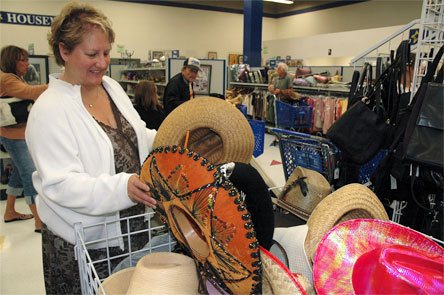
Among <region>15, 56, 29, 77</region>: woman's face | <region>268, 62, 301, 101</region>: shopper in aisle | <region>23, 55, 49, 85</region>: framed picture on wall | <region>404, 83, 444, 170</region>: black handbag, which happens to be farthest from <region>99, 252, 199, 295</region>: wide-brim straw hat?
<region>23, 55, 49, 85</region>: framed picture on wall

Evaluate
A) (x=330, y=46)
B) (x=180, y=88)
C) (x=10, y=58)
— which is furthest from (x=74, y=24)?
(x=330, y=46)

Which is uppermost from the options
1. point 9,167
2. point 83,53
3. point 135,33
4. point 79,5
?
point 135,33

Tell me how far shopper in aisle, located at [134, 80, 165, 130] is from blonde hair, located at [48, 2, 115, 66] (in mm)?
2892

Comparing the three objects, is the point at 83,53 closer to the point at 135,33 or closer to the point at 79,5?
the point at 79,5

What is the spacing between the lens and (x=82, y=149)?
1.16 m

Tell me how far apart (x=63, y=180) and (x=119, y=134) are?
335mm

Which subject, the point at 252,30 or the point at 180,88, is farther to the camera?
the point at 252,30

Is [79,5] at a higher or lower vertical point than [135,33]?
lower

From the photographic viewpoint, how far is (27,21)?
35.4 ft

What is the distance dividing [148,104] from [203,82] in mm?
1981

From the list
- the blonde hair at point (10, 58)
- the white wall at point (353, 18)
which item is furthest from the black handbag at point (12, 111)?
the white wall at point (353, 18)

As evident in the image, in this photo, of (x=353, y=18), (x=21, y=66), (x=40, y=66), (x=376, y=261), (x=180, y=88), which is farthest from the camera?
(x=353, y=18)

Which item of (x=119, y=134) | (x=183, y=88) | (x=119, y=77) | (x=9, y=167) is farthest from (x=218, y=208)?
(x=119, y=77)

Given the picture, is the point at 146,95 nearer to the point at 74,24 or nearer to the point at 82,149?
the point at 74,24
